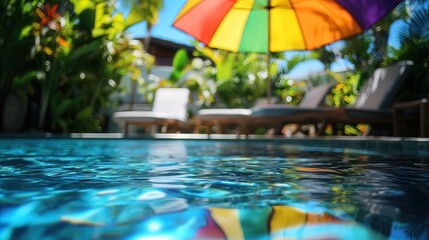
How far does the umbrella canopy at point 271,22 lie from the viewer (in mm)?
6312

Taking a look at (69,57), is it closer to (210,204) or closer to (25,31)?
(25,31)

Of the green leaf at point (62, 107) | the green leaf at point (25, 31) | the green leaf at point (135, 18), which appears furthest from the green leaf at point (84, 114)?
the green leaf at point (135, 18)

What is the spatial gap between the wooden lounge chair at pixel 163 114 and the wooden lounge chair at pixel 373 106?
8.79ft

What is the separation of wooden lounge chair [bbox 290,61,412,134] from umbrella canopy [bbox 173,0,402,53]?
1.27 metres

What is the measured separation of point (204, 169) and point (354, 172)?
105 centimetres

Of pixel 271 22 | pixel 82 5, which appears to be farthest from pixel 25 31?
pixel 271 22

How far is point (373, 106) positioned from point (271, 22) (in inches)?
101

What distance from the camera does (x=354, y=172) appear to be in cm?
275

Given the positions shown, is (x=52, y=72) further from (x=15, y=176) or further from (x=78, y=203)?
(x=78, y=203)

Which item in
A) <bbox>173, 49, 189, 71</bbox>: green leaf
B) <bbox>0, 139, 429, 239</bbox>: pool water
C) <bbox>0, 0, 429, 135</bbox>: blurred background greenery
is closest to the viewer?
<bbox>0, 139, 429, 239</bbox>: pool water

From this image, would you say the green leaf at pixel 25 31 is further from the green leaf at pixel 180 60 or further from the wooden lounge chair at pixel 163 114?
the green leaf at pixel 180 60

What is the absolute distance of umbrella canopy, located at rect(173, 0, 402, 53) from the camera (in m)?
6.31

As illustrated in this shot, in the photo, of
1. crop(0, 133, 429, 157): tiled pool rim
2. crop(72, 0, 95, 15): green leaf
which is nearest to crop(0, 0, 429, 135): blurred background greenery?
crop(72, 0, 95, 15): green leaf

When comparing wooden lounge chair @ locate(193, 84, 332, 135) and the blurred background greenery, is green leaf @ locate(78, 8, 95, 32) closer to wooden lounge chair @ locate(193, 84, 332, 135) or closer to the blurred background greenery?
the blurred background greenery
